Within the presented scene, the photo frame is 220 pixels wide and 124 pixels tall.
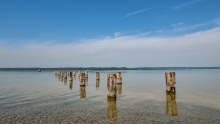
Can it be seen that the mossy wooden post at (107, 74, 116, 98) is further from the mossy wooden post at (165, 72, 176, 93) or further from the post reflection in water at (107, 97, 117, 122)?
the mossy wooden post at (165, 72, 176, 93)

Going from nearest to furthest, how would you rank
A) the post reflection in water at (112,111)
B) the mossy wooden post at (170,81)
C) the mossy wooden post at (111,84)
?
the post reflection in water at (112,111) < the mossy wooden post at (111,84) < the mossy wooden post at (170,81)

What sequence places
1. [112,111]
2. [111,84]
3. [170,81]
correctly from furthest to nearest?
[170,81] < [111,84] < [112,111]

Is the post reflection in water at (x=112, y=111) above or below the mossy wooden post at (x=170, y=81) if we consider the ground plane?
below

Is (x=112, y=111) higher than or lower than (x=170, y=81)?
lower

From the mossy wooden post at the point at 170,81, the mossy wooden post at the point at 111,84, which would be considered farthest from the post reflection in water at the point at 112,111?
the mossy wooden post at the point at 170,81

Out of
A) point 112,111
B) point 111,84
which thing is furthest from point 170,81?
point 112,111

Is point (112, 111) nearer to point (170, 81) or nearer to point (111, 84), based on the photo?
point (111, 84)

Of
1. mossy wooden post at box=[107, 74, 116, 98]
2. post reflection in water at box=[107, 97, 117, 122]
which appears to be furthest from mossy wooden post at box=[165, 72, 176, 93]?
post reflection in water at box=[107, 97, 117, 122]

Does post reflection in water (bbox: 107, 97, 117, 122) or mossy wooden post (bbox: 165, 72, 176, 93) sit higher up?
mossy wooden post (bbox: 165, 72, 176, 93)

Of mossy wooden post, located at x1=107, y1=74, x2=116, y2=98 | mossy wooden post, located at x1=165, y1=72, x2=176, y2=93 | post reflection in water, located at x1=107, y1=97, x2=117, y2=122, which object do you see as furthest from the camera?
mossy wooden post, located at x1=165, y1=72, x2=176, y2=93

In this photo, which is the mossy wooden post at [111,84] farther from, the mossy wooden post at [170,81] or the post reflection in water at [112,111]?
the mossy wooden post at [170,81]

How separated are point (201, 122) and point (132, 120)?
300 cm

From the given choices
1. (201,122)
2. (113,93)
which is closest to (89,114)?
(113,93)

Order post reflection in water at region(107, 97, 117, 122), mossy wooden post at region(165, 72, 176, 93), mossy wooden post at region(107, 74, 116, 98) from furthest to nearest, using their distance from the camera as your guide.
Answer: mossy wooden post at region(165, 72, 176, 93) → mossy wooden post at region(107, 74, 116, 98) → post reflection in water at region(107, 97, 117, 122)
